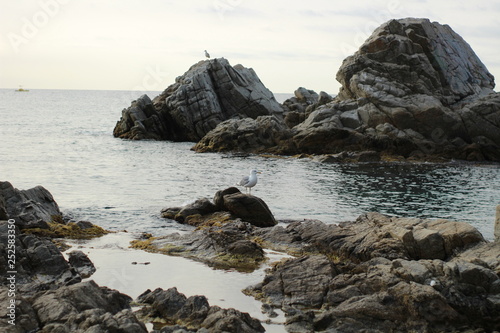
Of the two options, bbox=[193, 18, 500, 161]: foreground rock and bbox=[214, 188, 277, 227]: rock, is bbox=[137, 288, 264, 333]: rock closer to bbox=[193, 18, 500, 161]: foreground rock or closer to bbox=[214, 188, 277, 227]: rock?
bbox=[214, 188, 277, 227]: rock

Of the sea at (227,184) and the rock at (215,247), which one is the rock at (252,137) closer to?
the sea at (227,184)

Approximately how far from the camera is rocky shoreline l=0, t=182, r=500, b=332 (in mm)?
9656

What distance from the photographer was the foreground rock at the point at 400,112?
46.6 meters

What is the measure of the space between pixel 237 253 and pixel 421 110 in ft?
118

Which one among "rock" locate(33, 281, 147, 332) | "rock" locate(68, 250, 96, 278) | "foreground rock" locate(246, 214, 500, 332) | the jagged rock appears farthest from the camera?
"rock" locate(68, 250, 96, 278)

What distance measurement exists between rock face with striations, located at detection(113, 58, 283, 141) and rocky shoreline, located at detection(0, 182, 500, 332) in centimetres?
4521

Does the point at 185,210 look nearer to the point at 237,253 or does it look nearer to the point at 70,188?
the point at 237,253

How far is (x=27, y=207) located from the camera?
59.6 feet

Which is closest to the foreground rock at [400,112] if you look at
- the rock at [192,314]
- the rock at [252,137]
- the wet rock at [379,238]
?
the rock at [252,137]

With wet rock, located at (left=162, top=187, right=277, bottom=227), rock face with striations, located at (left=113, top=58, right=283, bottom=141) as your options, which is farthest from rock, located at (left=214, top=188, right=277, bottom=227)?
rock face with striations, located at (left=113, top=58, right=283, bottom=141)

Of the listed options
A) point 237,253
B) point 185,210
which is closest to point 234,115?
point 185,210

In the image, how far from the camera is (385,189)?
105 feet

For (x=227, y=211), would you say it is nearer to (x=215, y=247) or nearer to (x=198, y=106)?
(x=215, y=247)

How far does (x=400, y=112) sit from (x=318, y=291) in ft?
125
